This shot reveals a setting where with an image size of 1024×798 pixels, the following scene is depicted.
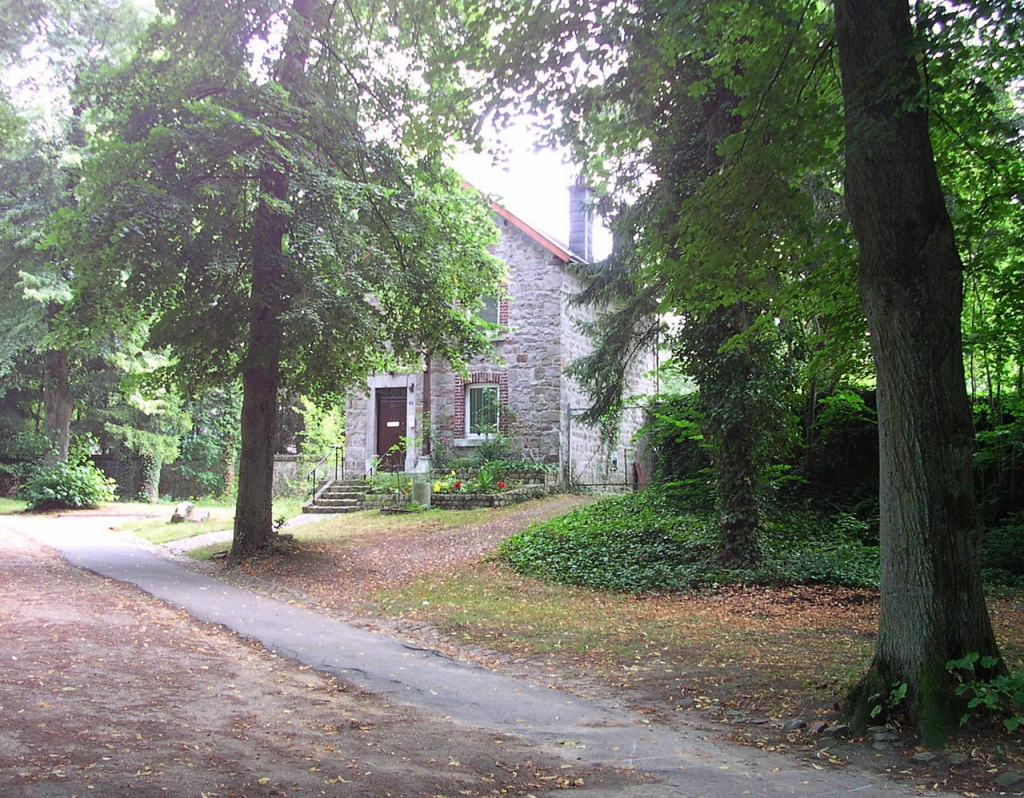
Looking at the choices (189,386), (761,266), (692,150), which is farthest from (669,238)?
(189,386)

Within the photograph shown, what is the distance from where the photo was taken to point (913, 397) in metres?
4.96

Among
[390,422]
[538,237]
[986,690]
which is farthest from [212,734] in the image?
[390,422]

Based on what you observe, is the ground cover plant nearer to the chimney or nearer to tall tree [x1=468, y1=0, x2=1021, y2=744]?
tall tree [x1=468, y1=0, x2=1021, y2=744]

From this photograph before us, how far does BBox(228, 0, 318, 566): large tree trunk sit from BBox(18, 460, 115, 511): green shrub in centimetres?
1307

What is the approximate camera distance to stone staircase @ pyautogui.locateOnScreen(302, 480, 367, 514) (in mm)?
20719

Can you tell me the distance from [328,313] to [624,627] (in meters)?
6.16

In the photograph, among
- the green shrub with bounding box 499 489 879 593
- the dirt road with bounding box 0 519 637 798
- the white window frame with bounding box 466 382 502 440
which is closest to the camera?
the dirt road with bounding box 0 519 637 798

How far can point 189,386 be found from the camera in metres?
13.7

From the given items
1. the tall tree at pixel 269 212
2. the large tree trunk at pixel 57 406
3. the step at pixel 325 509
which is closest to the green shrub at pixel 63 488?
the large tree trunk at pixel 57 406

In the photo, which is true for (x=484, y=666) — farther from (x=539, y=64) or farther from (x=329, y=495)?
(x=329, y=495)

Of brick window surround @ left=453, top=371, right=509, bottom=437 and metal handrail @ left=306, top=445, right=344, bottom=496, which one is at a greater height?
brick window surround @ left=453, top=371, right=509, bottom=437

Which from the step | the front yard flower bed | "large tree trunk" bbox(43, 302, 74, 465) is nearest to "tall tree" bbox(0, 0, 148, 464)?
"large tree trunk" bbox(43, 302, 74, 465)

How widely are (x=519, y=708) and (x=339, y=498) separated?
54.1 ft

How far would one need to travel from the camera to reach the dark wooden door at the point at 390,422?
23.9 metres
